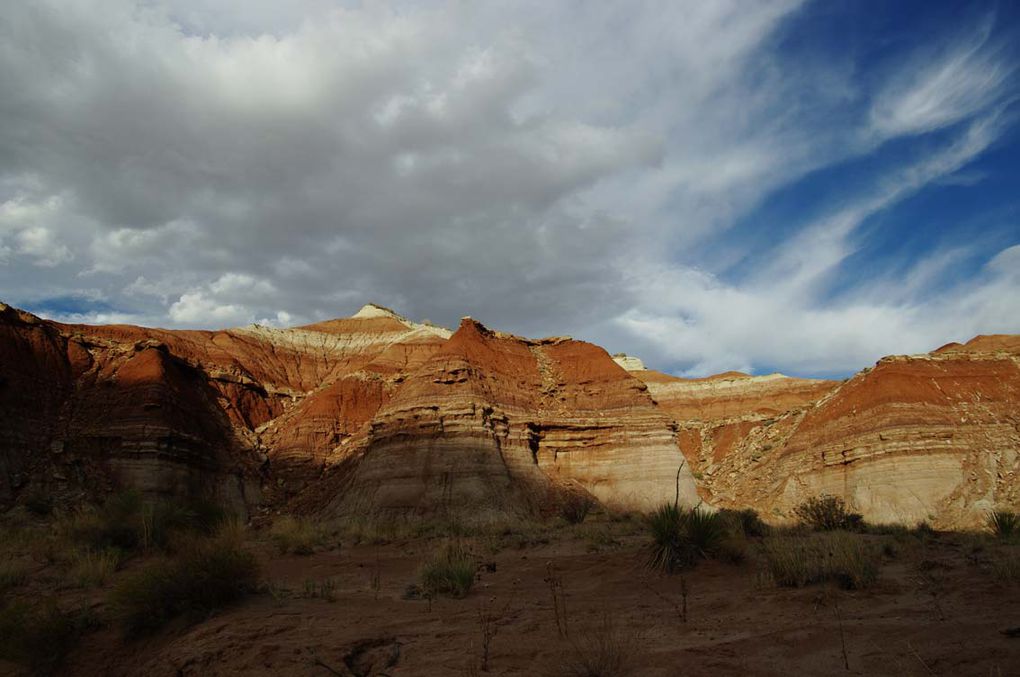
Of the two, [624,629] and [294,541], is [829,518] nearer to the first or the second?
[624,629]

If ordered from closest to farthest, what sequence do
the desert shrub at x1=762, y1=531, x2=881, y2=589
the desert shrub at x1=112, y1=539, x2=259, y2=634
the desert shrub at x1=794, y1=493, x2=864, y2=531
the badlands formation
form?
the desert shrub at x1=762, y1=531, x2=881, y2=589
the desert shrub at x1=112, y1=539, x2=259, y2=634
the desert shrub at x1=794, y1=493, x2=864, y2=531
the badlands formation

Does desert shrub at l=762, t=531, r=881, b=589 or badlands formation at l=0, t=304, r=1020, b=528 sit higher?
badlands formation at l=0, t=304, r=1020, b=528

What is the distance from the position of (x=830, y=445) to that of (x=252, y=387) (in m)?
42.1

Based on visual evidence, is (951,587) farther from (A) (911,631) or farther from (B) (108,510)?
(B) (108,510)

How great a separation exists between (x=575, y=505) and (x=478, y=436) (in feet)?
21.6

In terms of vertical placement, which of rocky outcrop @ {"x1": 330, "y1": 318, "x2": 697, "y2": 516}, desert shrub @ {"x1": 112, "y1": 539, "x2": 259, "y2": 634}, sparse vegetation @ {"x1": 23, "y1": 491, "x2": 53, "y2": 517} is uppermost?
rocky outcrop @ {"x1": 330, "y1": 318, "x2": 697, "y2": 516}

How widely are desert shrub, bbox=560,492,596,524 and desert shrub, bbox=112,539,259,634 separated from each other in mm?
20585

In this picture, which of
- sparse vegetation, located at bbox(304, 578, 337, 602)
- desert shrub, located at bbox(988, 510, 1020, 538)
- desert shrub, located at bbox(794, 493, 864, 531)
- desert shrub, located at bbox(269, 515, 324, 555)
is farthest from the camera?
desert shrub, located at bbox(794, 493, 864, 531)

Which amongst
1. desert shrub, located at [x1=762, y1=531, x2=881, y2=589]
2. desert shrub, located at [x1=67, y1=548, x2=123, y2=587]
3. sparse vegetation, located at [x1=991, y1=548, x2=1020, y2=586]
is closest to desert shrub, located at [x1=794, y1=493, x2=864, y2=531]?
desert shrub, located at [x1=762, y1=531, x2=881, y2=589]

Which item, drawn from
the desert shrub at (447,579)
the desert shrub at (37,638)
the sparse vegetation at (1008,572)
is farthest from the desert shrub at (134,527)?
the sparse vegetation at (1008,572)

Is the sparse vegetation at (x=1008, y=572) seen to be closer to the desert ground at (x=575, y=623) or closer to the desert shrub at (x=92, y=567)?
the desert ground at (x=575, y=623)

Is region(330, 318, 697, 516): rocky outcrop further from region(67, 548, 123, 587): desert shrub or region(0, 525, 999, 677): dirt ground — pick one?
region(0, 525, 999, 677): dirt ground

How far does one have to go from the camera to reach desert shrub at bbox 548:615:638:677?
208 inches

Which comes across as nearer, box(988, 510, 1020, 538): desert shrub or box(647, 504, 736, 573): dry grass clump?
box(647, 504, 736, 573): dry grass clump
